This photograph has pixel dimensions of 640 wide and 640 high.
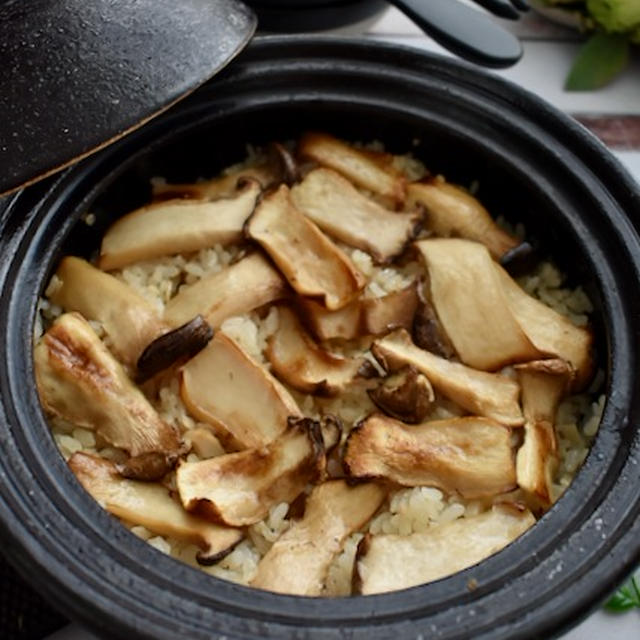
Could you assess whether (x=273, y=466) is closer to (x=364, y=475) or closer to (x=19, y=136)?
(x=364, y=475)

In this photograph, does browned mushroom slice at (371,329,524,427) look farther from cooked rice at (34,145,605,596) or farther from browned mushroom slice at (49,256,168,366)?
browned mushroom slice at (49,256,168,366)

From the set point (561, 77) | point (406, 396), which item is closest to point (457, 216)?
point (406, 396)

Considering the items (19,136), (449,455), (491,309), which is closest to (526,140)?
Result: (491,309)

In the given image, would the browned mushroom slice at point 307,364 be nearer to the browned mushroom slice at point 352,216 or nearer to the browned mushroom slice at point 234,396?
the browned mushroom slice at point 234,396

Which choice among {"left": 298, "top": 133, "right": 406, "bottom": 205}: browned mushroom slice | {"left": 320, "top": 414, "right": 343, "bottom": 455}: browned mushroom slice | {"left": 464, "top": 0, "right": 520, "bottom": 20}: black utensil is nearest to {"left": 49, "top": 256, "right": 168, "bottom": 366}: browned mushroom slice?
{"left": 320, "top": 414, "right": 343, "bottom": 455}: browned mushroom slice

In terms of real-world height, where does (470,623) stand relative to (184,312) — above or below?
above

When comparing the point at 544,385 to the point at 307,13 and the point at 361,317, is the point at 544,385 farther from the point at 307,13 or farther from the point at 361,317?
the point at 307,13
